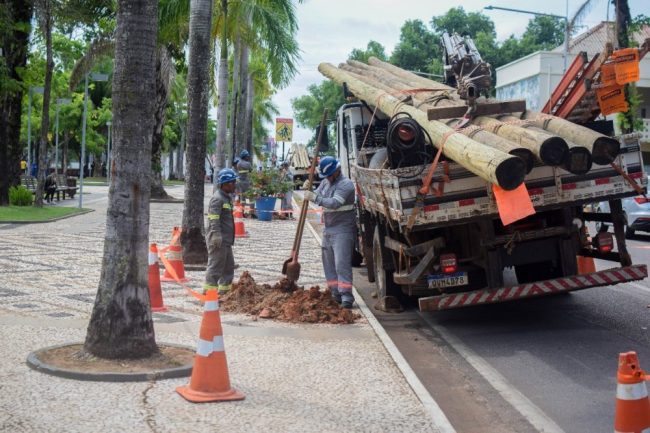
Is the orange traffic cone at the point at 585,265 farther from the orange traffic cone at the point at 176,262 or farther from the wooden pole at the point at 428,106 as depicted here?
the orange traffic cone at the point at 176,262

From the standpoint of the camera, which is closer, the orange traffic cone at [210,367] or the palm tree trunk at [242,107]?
the orange traffic cone at [210,367]

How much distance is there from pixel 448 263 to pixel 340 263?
1813mm

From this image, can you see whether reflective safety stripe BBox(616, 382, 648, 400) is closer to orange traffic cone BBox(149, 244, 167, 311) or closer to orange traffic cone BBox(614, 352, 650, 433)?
orange traffic cone BBox(614, 352, 650, 433)

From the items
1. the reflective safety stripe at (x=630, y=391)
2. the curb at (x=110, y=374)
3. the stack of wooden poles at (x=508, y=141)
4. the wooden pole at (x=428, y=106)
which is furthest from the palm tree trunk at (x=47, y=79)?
→ the reflective safety stripe at (x=630, y=391)

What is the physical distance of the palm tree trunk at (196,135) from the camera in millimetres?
15352

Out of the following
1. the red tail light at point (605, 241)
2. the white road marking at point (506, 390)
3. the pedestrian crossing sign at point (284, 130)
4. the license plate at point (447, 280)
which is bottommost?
the white road marking at point (506, 390)

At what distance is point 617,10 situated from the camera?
2567cm

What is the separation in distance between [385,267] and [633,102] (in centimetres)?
2143

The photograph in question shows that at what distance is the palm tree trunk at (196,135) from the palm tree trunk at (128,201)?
7451 mm

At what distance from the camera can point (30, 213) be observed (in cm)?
2550

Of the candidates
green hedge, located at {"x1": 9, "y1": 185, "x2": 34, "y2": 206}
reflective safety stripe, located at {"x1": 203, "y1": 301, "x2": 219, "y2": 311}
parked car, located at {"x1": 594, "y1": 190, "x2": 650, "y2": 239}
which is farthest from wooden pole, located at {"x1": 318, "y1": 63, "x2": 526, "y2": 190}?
green hedge, located at {"x1": 9, "y1": 185, "x2": 34, "y2": 206}

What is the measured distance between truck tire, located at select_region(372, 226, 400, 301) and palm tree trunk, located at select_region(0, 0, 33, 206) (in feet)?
58.7

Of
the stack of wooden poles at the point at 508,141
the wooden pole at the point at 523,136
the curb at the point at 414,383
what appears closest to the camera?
the curb at the point at 414,383

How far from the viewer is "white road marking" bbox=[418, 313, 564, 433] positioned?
6828mm
